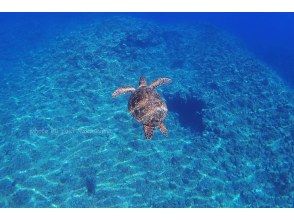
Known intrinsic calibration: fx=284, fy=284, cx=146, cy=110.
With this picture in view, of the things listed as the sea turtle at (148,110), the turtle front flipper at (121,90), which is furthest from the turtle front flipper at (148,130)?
the turtle front flipper at (121,90)

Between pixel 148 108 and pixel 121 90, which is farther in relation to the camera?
pixel 121 90

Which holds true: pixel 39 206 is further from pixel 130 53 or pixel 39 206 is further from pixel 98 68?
pixel 130 53

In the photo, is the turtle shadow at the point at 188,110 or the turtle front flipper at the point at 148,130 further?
the turtle shadow at the point at 188,110

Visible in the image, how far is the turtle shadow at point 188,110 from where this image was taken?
12.4 metres

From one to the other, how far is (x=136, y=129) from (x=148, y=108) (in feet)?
13.3

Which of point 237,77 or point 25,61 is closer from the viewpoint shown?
point 237,77

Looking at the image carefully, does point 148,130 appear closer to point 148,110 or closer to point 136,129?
point 148,110

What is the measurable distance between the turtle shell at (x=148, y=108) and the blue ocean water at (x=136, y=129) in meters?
3.29

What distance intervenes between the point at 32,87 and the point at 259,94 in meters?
11.6

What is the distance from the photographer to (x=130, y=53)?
16734mm

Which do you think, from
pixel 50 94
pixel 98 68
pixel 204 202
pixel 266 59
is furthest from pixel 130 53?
pixel 266 59

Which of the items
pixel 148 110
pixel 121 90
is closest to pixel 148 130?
pixel 148 110

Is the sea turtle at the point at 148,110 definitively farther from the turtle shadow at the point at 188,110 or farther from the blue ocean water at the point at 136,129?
the turtle shadow at the point at 188,110

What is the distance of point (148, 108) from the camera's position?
25.4 ft
